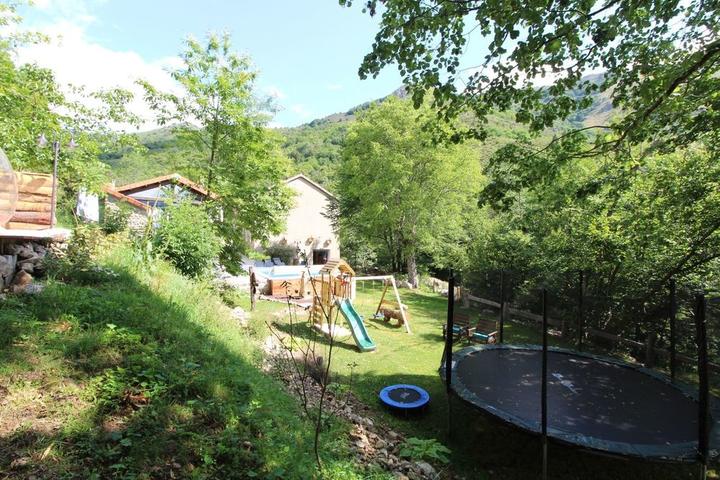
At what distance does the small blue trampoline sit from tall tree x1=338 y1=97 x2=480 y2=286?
1220cm

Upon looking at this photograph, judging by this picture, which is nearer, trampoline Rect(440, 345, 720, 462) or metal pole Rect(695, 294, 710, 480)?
metal pole Rect(695, 294, 710, 480)

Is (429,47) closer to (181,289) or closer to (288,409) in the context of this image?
(288,409)

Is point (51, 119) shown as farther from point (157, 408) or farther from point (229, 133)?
point (157, 408)

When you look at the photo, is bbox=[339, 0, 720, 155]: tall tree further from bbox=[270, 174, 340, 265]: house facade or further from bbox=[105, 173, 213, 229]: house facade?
bbox=[270, 174, 340, 265]: house facade

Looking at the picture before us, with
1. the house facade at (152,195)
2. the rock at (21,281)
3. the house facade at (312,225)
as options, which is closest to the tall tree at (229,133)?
the house facade at (152,195)

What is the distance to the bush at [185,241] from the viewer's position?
8.04 meters

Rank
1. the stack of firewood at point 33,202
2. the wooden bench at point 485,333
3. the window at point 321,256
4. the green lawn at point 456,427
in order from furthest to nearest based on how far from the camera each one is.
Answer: the window at point 321,256
the wooden bench at point 485,333
the stack of firewood at point 33,202
the green lawn at point 456,427

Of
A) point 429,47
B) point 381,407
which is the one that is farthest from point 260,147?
point 381,407

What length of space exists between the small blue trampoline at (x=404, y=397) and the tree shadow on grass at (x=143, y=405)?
2137mm

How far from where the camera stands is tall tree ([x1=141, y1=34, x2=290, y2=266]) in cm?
1009

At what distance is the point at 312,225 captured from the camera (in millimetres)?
27641

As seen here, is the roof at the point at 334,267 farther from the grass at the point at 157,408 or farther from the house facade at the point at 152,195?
the grass at the point at 157,408

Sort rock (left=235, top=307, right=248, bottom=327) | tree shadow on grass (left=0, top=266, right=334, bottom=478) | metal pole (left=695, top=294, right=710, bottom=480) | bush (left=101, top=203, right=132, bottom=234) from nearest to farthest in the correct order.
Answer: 1. tree shadow on grass (left=0, top=266, right=334, bottom=478)
2. metal pole (left=695, top=294, right=710, bottom=480)
3. bush (left=101, top=203, right=132, bottom=234)
4. rock (left=235, top=307, right=248, bottom=327)

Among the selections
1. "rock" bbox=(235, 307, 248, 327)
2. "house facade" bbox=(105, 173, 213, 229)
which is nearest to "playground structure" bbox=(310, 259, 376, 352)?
"rock" bbox=(235, 307, 248, 327)
